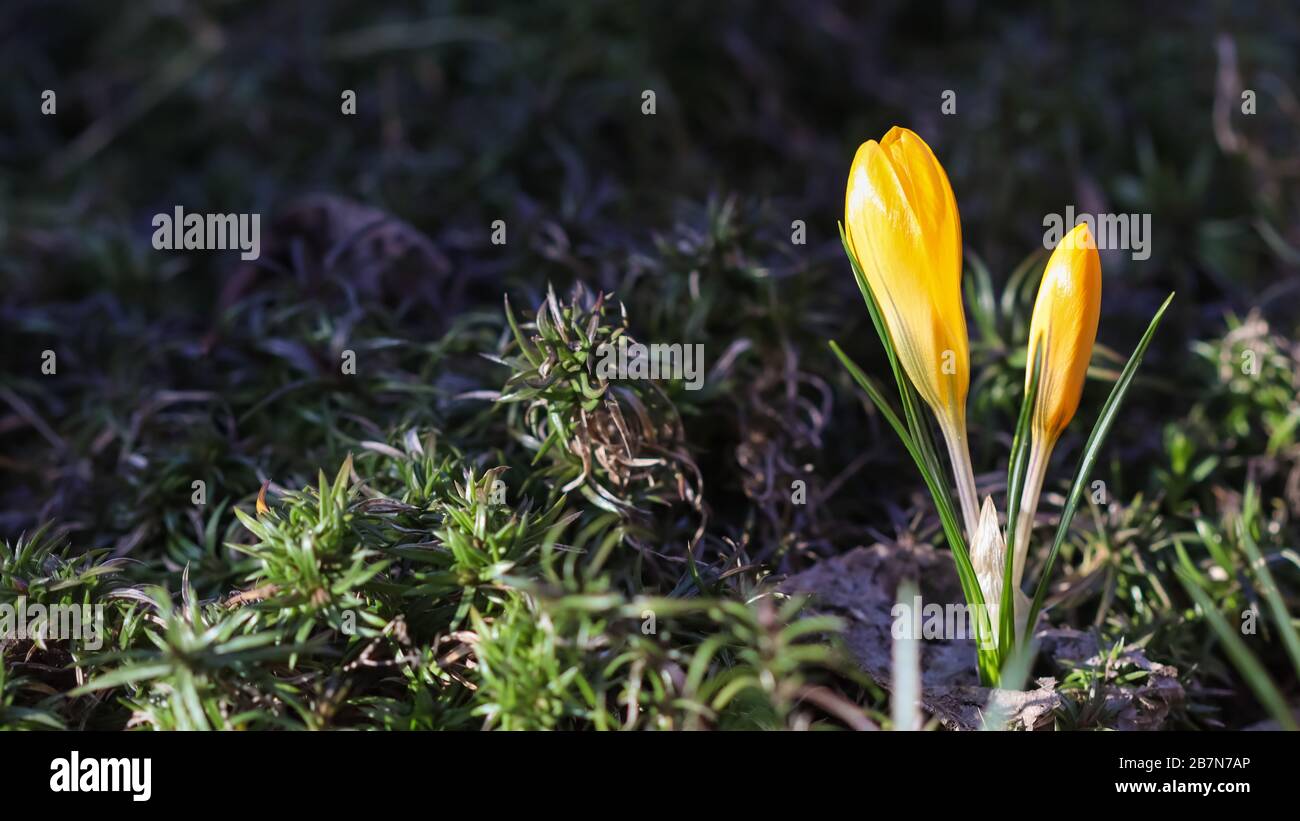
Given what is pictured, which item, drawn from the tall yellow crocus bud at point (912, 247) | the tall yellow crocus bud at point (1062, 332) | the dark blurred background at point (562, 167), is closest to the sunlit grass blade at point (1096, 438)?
the tall yellow crocus bud at point (1062, 332)

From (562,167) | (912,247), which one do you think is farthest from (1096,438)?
(562,167)

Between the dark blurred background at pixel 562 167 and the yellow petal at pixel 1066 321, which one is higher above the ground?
the dark blurred background at pixel 562 167

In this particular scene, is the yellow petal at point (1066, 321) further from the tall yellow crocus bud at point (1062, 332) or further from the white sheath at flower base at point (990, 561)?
the white sheath at flower base at point (990, 561)

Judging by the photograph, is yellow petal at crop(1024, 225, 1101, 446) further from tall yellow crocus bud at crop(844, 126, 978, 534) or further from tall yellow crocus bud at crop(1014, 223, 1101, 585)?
tall yellow crocus bud at crop(844, 126, 978, 534)

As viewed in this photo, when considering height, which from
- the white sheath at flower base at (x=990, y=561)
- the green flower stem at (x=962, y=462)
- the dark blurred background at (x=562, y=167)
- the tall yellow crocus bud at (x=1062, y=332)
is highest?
the dark blurred background at (x=562, y=167)

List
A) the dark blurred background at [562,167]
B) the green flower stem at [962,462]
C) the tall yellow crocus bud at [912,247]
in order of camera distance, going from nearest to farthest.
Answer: the tall yellow crocus bud at [912,247], the green flower stem at [962,462], the dark blurred background at [562,167]
